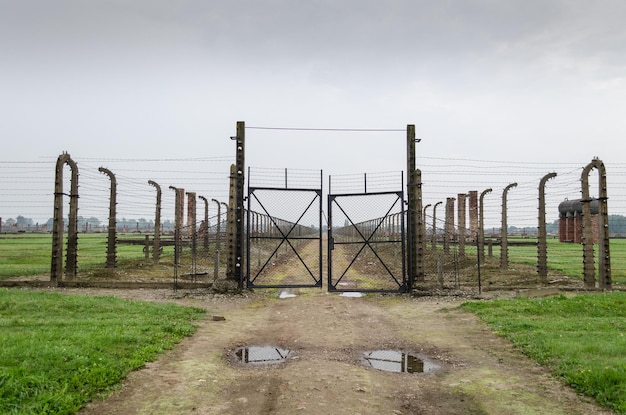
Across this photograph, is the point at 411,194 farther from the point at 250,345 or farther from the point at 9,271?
the point at 9,271

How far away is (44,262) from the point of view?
916 inches

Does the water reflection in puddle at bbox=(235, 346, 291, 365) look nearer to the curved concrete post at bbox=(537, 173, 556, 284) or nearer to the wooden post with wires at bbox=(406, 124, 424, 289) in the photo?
the wooden post with wires at bbox=(406, 124, 424, 289)

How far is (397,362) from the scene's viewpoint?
7.47 meters

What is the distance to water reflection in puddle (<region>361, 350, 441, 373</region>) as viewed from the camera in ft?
23.2

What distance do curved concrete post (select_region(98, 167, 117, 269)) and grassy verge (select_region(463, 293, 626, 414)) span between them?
13.9 m

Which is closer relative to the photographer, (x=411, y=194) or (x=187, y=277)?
(x=411, y=194)

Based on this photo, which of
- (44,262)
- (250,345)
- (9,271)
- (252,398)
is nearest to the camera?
(252,398)

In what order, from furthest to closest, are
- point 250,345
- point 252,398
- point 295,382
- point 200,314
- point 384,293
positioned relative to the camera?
1. point 384,293
2. point 200,314
3. point 250,345
4. point 295,382
5. point 252,398

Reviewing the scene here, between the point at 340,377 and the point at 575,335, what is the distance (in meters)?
4.45

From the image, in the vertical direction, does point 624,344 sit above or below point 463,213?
below

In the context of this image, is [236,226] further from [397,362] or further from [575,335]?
[575,335]

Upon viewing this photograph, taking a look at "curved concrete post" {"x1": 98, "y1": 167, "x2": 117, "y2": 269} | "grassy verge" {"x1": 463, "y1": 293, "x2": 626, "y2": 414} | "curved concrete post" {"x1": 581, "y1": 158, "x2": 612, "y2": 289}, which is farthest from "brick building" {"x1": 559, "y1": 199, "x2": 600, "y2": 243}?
"curved concrete post" {"x1": 98, "y1": 167, "x2": 117, "y2": 269}

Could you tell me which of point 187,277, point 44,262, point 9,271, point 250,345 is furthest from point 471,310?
point 44,262

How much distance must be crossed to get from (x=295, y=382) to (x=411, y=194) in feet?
32.2
